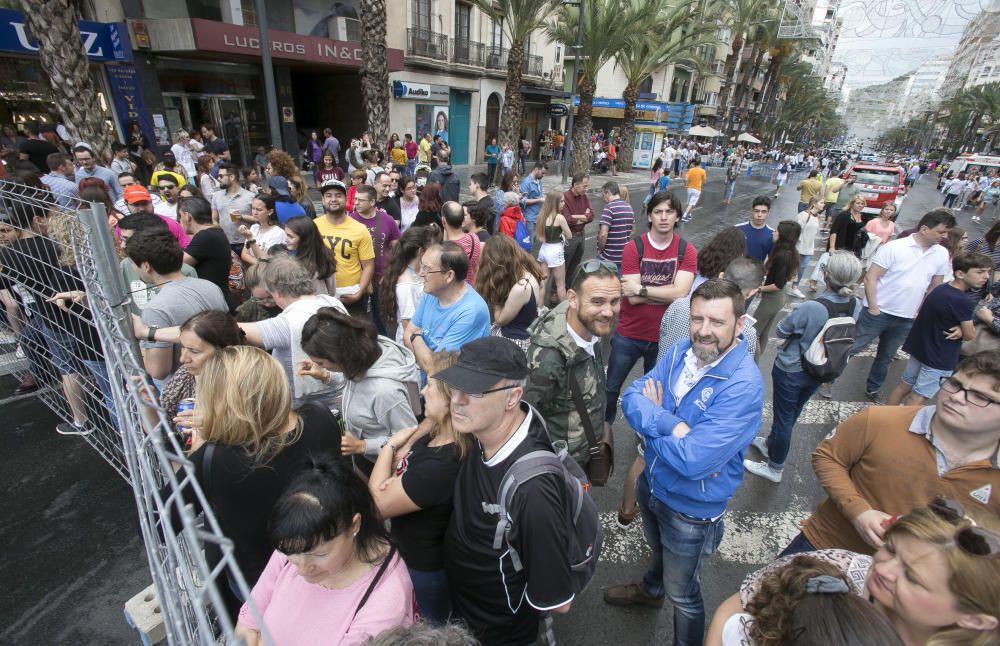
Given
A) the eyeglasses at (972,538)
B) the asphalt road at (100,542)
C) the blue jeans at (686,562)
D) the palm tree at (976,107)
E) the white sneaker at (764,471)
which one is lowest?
the asphalt road at (100,542)

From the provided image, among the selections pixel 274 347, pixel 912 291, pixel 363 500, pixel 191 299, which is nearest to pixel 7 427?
pixel 191 299

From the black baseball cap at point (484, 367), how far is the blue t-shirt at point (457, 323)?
1.39 m

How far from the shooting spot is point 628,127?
1027 inches

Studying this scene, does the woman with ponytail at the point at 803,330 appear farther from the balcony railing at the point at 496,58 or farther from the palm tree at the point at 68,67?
the balcony railing at the point at 496,58

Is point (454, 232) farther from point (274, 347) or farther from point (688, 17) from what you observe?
point (688, 17)

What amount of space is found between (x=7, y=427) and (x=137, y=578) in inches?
92.8

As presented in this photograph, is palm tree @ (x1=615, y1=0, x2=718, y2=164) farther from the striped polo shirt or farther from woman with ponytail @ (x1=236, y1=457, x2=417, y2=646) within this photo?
woman with ponytail @ (x1=236, y1=457, x2=417, y2=646)

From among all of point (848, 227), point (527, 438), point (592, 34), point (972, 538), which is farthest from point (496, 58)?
point (972, 538)

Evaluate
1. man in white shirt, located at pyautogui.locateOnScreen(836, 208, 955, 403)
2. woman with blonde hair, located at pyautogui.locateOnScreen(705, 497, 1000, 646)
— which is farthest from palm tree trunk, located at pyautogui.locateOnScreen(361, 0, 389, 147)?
woman with blonde hair, located at pyautogui.locateOnScreen(705, 497, 1000, 646)

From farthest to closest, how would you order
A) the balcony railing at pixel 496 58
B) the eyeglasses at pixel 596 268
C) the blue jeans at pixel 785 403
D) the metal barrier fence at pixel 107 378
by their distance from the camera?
1. the balcony railing at pixel 496 58
2. the blue jeans at pixel 785 403
3. the eyeglasses at pixel 596 268
4. the metal barrier fence at pixel 107 378

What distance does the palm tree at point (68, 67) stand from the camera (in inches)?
332

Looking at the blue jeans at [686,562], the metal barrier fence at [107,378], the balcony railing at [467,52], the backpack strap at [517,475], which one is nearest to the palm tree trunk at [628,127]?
the balcony railing at [467,52]

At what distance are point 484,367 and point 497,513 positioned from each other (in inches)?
20.0

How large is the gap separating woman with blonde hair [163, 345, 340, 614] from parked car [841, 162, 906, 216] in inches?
712
